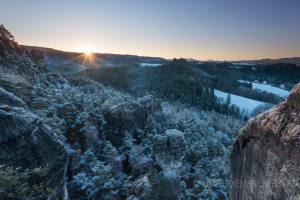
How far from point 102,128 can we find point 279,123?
25.1m

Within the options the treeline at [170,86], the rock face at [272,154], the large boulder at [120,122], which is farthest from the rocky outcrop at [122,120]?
the treeline at [170,86]

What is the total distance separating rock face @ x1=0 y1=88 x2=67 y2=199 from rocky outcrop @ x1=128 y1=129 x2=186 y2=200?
322 inches

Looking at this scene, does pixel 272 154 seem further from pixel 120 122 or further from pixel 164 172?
pixel 120 122

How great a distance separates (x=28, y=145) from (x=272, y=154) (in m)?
9.15

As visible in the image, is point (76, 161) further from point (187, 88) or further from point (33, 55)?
point (187, 88)

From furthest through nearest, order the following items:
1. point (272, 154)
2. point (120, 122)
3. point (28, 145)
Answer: point (120, 122)
point (28, 145)
point (272, 154)

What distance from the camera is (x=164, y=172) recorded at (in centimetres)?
1697

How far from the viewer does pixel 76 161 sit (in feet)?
70.0

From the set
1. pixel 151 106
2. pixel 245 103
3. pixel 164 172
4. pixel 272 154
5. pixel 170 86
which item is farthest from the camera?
pixel 245 103

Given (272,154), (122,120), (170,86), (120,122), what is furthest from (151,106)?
(170,86)

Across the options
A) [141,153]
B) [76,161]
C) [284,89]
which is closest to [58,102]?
[76,161]

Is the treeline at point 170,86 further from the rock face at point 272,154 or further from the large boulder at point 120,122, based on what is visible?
→ the rock face at point 272,154

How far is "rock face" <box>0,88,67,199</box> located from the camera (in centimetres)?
774

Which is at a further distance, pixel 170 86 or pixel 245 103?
pixel 245 103
